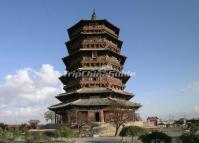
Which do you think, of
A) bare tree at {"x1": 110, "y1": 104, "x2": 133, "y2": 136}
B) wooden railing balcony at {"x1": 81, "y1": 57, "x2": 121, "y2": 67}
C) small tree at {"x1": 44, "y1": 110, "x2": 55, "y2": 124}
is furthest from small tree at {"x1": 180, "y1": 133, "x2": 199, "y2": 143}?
small tree at {"x1": 44, "y1": 110, "x2": 55, "y2": 124}

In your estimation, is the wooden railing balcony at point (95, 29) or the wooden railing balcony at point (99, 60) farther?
the wooden railing balcony at point (95, 29)

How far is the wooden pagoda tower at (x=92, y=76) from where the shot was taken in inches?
1839

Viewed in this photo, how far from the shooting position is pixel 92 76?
49.5m

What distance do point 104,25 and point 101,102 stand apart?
46.0ft

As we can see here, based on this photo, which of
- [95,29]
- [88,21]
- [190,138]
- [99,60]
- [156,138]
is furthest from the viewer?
[88,21]

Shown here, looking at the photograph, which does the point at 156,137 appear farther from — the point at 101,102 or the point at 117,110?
the point at 101,102

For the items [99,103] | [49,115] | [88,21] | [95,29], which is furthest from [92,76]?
[49,115]

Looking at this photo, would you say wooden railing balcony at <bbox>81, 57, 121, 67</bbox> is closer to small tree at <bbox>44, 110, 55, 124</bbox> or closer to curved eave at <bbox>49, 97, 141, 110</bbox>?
curved eave at <bbox>49, 97, 141, 110</bbox>

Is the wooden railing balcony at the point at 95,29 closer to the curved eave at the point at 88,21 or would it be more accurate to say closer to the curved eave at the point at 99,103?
the curved eave at the point at 88,21

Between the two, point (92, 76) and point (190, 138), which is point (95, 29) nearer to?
point (92, 76)

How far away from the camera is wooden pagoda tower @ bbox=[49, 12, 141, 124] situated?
153ft

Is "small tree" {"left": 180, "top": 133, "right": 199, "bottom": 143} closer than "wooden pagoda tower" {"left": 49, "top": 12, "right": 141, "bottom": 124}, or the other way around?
"small tree" {"left": 180, "top": 133, "right": 199, "bottom": 143}

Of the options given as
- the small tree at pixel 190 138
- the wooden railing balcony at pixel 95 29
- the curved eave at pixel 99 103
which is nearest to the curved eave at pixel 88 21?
the wooden railing balcony at pixel 95 29

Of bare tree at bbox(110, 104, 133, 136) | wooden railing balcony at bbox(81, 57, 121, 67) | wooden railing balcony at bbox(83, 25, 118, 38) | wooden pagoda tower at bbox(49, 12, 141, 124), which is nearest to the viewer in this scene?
bare tree at bbox(110, 104, 133, 136)
